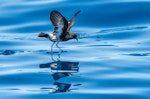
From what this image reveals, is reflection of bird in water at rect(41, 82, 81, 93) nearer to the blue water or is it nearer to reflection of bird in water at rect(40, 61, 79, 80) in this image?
the blue water

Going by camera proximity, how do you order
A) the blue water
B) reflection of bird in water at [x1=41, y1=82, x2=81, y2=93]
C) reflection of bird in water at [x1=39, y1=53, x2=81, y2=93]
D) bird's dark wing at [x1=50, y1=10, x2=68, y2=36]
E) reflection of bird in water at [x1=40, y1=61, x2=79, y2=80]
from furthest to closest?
bird's dark wing at [x1=50, y1=10, x2=68, y2=36] → reflection of bird in water at [x1=40, y1=61, x2=79, y2=80] → reflection of bird in water at [x1=39, y1=53, x2=81, y2=93] → the blue water → reflection of bird in water at [x1=41, y1=82, x2=81, y2=93]

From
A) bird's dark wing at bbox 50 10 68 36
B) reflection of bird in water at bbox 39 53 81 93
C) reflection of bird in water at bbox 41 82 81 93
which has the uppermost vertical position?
bird's dark wing at bbox 50 10 68 36

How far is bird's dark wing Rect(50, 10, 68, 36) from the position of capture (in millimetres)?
11080

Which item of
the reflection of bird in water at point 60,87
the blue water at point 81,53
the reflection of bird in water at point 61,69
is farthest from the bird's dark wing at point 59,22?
the reflection of bird in water at point 60,87

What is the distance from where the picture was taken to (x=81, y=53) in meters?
12.1

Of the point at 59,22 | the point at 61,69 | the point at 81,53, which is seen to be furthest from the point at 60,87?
the point at 81,53

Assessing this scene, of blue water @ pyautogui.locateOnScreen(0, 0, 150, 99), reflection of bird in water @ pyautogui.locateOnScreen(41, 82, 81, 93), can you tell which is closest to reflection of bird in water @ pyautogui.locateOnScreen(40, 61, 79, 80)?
blue water @ pyautogui.locateOnScreen(0, 0, 150, 99)

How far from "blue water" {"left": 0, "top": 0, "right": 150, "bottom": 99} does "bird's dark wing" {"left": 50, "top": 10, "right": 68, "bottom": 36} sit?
1.41ft

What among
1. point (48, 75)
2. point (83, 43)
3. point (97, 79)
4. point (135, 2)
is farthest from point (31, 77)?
point (135, 2)

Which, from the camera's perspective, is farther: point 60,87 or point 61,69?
point 61,69

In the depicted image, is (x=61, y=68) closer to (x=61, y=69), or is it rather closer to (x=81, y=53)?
(x=61, y=69)

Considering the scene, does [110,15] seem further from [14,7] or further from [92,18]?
[14,7]

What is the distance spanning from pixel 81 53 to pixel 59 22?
2.99 ft

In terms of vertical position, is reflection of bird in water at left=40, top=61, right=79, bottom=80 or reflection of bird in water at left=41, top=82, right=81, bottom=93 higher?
reflection of bird in water at left=40, top=61, right=79, bottom=80
